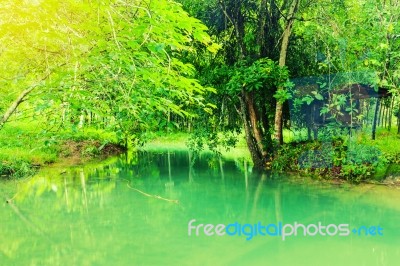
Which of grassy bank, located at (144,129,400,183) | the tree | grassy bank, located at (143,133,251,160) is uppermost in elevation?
the tree

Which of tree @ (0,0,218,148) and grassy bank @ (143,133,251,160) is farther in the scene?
grassy bank @ (143,133,251,160)

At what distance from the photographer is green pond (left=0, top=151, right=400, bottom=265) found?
531 cm

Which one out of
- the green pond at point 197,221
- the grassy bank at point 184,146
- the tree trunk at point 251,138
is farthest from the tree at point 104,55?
the grassy bank at point 184,146

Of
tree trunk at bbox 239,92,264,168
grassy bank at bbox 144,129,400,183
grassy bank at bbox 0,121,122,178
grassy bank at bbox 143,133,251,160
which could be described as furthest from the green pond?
grassy bank at bbox 143,133,251,160

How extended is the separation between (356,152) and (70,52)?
287 inches

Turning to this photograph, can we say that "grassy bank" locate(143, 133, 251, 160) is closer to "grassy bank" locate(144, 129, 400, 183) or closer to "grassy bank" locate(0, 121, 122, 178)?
"grassy bank" locate(0, 121, 122, 178)

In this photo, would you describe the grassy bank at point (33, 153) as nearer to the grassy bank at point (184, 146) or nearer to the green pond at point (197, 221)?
the green pond at point (197, 221)

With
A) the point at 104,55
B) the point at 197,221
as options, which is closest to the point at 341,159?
the point at 197,221

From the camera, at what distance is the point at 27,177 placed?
1039 cm

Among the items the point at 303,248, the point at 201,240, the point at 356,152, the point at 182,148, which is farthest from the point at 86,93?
the point at 182,148

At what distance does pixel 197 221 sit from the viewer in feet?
22.5

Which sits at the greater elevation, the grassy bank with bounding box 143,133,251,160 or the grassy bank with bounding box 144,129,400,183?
the grassy bank with bounding box 144,129,400,183

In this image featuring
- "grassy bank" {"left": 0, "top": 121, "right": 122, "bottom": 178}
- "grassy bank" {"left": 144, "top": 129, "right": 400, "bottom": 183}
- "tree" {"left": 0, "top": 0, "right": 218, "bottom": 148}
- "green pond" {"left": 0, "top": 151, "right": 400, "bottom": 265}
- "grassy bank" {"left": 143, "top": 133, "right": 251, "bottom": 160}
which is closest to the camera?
"tree" {"left": 0, "top": 0, "right": 218, "bottom": 148}

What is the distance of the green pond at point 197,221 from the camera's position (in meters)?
5.31
